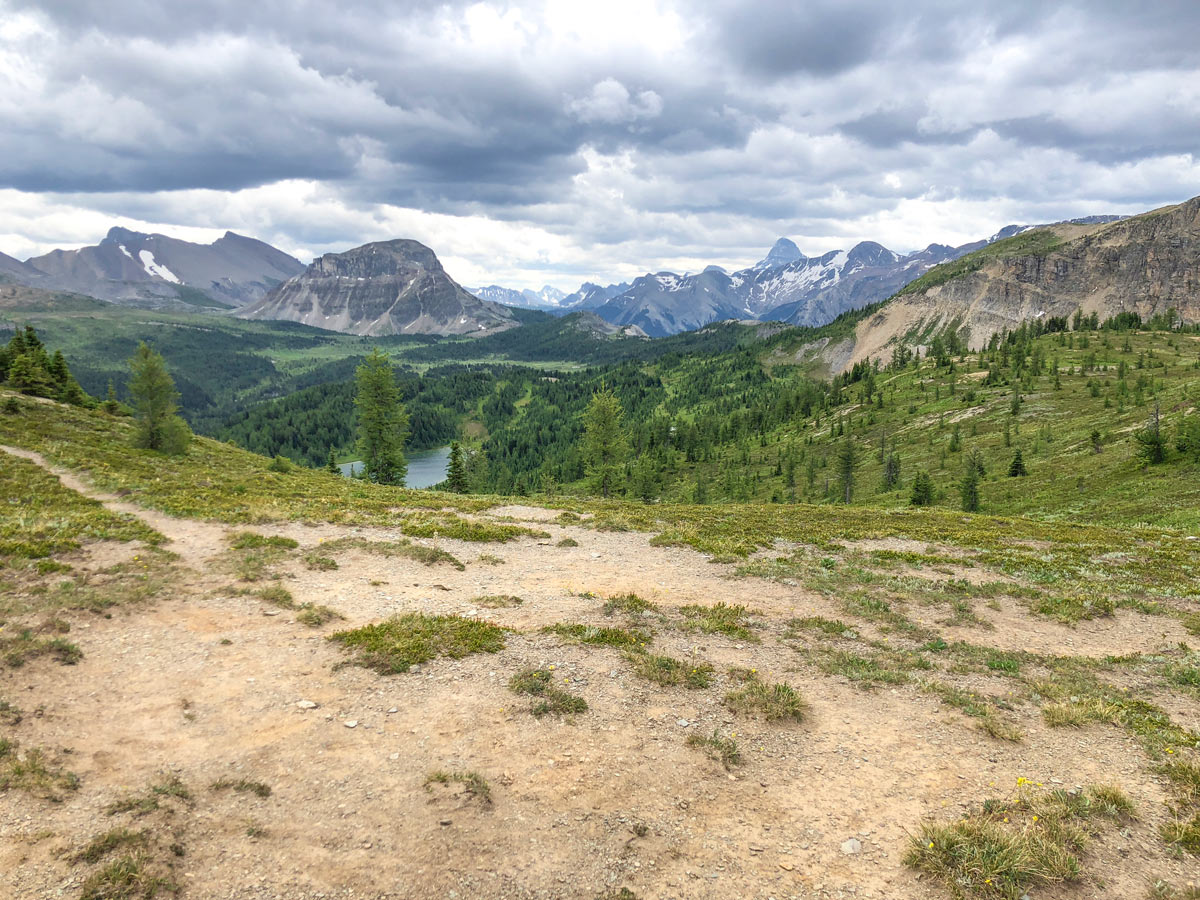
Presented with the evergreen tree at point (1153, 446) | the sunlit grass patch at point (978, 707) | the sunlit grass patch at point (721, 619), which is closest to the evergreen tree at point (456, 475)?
the sunlit grass patch at point (721, 619)

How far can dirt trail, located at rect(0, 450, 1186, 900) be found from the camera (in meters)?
8.27

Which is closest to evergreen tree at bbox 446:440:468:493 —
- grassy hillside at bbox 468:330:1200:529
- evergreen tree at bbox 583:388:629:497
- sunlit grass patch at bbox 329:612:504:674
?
evergreen tree at bbox 583:388:629:497

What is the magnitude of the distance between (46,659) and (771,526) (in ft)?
105

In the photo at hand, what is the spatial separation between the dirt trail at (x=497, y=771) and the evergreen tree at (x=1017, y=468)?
76865 millimetres

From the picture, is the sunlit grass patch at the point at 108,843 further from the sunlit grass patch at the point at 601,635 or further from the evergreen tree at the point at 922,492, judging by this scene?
the evergreen tree at the point at 922,492

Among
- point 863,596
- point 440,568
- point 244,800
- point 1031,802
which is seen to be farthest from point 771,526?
point 244,800

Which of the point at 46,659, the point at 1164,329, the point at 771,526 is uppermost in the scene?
the point at 1164,329

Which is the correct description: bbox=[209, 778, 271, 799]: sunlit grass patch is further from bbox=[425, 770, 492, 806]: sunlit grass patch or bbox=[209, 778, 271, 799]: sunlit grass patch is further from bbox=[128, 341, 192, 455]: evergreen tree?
bbox=[128, 341, 192, 455]: evergreen tree

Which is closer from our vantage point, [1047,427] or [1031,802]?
[1031,802]

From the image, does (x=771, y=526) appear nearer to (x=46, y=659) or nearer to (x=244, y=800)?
(x=244, y=800)

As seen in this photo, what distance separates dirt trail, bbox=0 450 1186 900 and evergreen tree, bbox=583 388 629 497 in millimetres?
55002

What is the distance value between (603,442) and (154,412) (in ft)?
152

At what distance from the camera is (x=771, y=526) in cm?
3391

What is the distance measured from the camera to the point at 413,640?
49.8 feet
